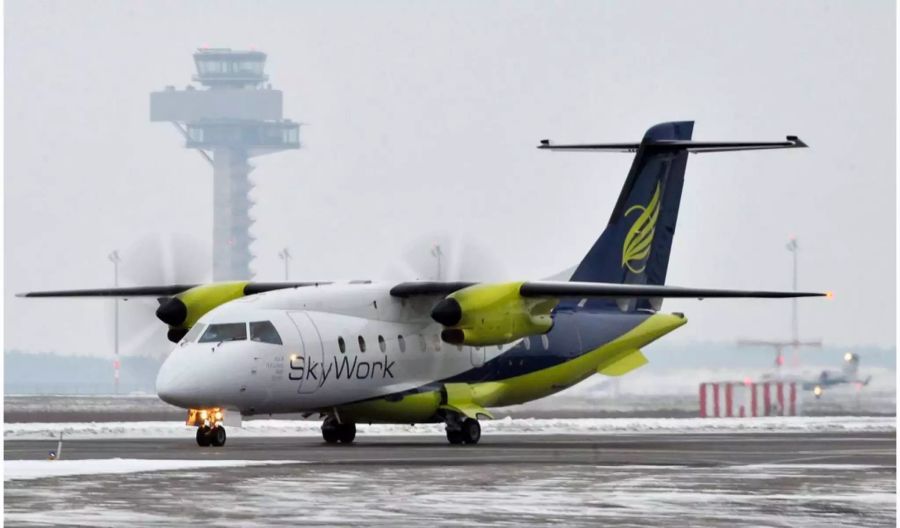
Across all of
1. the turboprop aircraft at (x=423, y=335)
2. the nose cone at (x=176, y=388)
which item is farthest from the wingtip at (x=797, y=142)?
the nose cone at (x=176, y=388)

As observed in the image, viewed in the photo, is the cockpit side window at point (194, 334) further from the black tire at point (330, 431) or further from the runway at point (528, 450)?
the black tire at point (330, 431)

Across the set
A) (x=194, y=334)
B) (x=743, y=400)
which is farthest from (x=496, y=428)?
(x=743, y=400)

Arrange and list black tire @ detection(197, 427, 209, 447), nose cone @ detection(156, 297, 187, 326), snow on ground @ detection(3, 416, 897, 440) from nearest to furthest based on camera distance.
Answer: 1. black tire @ detection(197, 427, 209, 447)
2. nose cone @ detection(156, 297, 187, 326)
3. snow on ground @ detection(3, 416, 897, 440)

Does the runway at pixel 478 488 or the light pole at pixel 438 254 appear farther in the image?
the light pole at pixel 438 254

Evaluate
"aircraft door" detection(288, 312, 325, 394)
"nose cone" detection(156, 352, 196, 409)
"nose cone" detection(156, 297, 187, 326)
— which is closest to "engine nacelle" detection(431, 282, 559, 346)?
"aircraft door" detection(288, 312, 325, 394)

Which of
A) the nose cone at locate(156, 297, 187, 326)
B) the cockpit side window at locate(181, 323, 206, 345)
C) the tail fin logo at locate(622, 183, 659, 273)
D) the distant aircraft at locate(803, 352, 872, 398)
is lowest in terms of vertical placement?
the distant aircraft at locate(803, 352, 872, 398)

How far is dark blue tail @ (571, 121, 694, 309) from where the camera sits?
4338cm

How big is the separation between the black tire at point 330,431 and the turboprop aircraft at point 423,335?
0.13 ft

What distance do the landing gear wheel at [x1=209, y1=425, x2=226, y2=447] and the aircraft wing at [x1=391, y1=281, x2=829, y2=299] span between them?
17.7 feet

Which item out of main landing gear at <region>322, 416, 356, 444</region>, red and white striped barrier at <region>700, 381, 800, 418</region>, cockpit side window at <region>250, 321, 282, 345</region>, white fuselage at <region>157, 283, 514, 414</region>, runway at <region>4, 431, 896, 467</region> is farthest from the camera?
red and white striped barrier at <region>700, 381, 800, 418</region>

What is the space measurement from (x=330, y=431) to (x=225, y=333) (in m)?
4.55

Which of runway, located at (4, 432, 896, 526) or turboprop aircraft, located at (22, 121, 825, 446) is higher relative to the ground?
turboprop aircraft, located at (22, 121, 825, 446)

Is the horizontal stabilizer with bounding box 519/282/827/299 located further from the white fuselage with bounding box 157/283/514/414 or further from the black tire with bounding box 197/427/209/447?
the black tire with bounding box 197/427/209/447

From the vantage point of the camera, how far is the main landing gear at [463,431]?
38.5 metres
